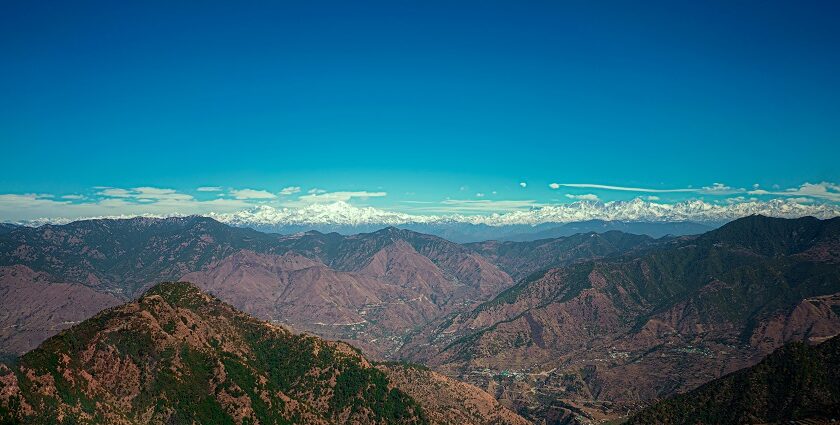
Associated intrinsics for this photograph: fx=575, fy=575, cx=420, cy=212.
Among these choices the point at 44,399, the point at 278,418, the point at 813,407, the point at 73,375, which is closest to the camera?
the point at 44,399

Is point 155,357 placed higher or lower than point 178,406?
higher

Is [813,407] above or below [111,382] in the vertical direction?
below

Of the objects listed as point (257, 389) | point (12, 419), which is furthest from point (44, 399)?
point (257, 389)

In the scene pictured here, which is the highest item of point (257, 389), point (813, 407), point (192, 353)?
point (192, 353)

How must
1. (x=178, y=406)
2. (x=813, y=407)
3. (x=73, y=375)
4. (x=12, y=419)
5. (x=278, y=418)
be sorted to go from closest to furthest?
(x=12, y=419), (x=73, y=375), (x=178, y=406), (x=278, y=418), (x=813, y=407)

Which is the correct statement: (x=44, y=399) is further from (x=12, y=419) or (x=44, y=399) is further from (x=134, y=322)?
(x=134, y=322)

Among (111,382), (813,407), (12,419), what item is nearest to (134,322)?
(111,382)

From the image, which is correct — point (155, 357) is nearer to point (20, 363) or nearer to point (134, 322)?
point (134, 322)

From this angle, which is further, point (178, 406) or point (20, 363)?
point (178, 406)

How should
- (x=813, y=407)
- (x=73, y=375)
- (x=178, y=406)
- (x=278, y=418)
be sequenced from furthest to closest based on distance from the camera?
(x=813, y=407) → (x=278, y=418) → (x=178, y=406) → (x=73, y=375)
